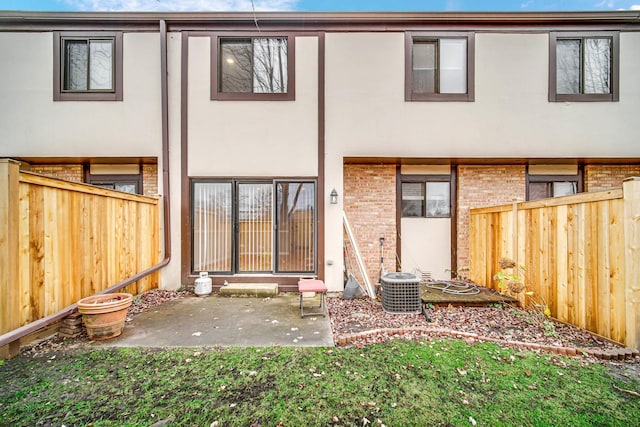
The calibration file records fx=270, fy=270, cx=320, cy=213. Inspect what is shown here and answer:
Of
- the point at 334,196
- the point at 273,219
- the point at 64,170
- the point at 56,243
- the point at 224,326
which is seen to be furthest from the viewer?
the point at 64,170

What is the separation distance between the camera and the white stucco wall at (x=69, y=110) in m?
Result: 5.70

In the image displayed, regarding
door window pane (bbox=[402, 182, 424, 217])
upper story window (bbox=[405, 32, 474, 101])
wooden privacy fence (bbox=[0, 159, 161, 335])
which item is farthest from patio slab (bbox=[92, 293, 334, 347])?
upper story window (bbox=[405, 32, 474, 101])

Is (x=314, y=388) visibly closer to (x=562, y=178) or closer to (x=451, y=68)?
(x=451, y=68)

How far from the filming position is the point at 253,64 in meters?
5.87

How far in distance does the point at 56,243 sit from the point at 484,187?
315 inches

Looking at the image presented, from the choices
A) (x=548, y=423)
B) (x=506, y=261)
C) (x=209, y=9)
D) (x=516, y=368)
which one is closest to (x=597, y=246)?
(x=506, y=261)

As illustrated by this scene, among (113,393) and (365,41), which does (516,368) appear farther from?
(365,41)

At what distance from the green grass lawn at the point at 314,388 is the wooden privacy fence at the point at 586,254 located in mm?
951

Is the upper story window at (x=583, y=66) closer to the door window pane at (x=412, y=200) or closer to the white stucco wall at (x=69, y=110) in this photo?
the door window pane at (x=412, y=200)

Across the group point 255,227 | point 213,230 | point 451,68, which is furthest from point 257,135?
point 451,68

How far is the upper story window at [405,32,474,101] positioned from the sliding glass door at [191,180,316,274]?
3.34 metres

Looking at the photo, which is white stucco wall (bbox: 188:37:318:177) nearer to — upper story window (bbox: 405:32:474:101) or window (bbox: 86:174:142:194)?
window (bbox: 86:174:142:194)

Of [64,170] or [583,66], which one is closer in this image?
[583,66]

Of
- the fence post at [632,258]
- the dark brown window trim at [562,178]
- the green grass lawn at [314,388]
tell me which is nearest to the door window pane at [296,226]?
the green grass lawn at [314,388]
